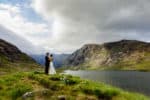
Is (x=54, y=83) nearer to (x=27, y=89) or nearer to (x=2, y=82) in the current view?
(x=27, y=89)

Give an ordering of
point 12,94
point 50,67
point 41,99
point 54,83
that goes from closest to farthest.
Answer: point 41,99 → point 12,94 → point 54,83 → point 50,67

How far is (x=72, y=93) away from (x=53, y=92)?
5.79ft

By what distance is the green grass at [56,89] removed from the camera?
1029 inches

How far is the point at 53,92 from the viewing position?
2711 cm

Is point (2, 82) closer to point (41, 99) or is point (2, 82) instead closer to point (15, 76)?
point (15, 76)

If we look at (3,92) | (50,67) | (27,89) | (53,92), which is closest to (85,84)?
(53,92)

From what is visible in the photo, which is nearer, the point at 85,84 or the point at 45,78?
the point at 85,84

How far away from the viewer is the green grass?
85.8 ft

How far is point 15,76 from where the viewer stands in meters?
33.9

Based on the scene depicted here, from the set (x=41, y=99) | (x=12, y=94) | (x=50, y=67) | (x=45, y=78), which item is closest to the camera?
(x=41, y=99)

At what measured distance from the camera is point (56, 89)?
28359 millimetres

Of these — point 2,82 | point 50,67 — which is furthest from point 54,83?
point 50,67

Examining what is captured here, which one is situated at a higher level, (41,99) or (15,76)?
(15,76)

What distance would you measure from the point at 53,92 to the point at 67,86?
7.58ft
